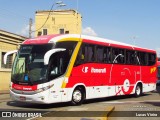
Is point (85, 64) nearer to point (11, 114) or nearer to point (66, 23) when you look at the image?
point (11, 114)

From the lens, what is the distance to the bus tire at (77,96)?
18.2 metres

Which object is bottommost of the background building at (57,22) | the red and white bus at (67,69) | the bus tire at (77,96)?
the bus tire at (77,96)

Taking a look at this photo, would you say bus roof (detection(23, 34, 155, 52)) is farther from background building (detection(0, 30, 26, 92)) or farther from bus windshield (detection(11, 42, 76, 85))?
background building (detection(0, 30, 26, 92))

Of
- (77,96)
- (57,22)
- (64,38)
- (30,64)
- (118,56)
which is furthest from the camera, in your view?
(57,22)

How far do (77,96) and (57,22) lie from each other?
43.6 m

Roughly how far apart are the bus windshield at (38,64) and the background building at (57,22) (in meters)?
42.5

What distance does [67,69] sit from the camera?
1755 cm

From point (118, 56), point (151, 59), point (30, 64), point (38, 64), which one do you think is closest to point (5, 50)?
point (151, 59)

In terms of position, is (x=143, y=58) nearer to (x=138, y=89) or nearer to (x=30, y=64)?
(x=138, y=89)

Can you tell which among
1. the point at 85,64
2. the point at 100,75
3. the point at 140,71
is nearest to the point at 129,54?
the point at 140,71

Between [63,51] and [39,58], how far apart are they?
1194 millimetres

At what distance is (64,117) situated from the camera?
13023mm

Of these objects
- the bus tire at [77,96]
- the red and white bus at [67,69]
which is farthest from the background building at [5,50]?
the bus tire at [77,96]

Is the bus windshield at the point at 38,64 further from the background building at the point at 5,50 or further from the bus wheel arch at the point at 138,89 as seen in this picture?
the background building at the point at 5,50
